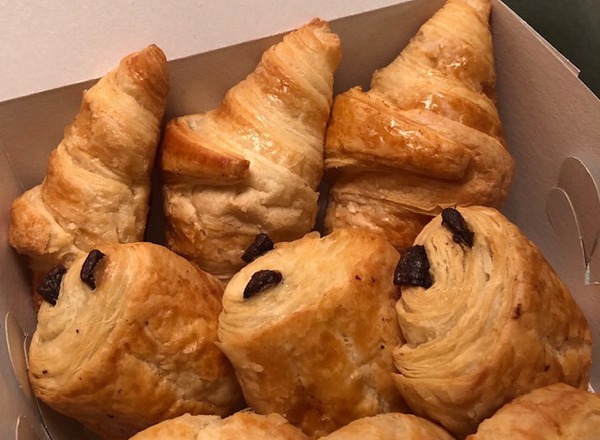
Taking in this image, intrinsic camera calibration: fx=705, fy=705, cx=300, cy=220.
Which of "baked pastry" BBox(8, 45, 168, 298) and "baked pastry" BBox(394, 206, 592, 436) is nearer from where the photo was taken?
"baked pastry" BBox(394, 206, 592, 436)

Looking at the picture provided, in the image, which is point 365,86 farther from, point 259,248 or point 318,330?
point 318,330

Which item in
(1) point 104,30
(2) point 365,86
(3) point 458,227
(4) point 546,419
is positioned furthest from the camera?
(2) point 365,86

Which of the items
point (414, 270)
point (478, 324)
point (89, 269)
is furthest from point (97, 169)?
point (478, 324)

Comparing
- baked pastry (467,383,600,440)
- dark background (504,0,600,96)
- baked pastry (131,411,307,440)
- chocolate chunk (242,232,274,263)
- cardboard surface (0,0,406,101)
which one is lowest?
baked pastry (131,411,307,440)

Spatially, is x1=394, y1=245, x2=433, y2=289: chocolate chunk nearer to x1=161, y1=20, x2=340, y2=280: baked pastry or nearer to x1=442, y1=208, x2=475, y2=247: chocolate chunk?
x1=442, y1=208, x2=475, y2=247: chocolate chunk

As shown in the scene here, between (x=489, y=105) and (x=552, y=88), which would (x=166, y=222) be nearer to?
(x=489, y=105)

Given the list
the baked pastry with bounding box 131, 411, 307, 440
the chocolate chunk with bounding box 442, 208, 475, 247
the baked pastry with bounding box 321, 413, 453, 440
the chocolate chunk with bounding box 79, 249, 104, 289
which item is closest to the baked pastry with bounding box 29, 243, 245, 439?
the chocolate chunk with bounding box 79, 249, 104, 289
